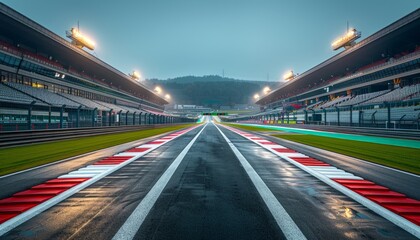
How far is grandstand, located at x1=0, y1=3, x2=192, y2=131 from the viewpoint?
19156 mm

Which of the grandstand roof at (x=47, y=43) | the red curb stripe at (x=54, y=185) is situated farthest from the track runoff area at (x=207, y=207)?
the grandstand roof at (x=47, y=43)

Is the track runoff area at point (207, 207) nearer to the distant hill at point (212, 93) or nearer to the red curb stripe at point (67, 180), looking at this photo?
the red curb stripe at point (67, 180)

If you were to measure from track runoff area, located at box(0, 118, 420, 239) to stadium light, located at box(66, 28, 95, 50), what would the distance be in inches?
1795

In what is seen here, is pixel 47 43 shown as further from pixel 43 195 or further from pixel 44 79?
pixel 43 195

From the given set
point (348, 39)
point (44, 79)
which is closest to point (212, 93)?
point (348, 39)

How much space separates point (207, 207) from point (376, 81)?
43.2 m

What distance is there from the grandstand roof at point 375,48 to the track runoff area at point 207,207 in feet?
103

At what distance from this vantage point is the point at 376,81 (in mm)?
34031

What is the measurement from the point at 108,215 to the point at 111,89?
164 feet

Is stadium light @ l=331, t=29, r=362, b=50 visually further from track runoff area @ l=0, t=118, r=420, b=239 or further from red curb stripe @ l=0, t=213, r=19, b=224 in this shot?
red curb stripe @ l=0, t=213, r=19, b=224

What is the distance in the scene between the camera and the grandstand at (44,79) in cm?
1916

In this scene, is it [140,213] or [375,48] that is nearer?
[140,213]

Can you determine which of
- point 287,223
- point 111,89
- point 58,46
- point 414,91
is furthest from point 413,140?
point 111,89

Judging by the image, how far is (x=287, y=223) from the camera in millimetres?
2586
